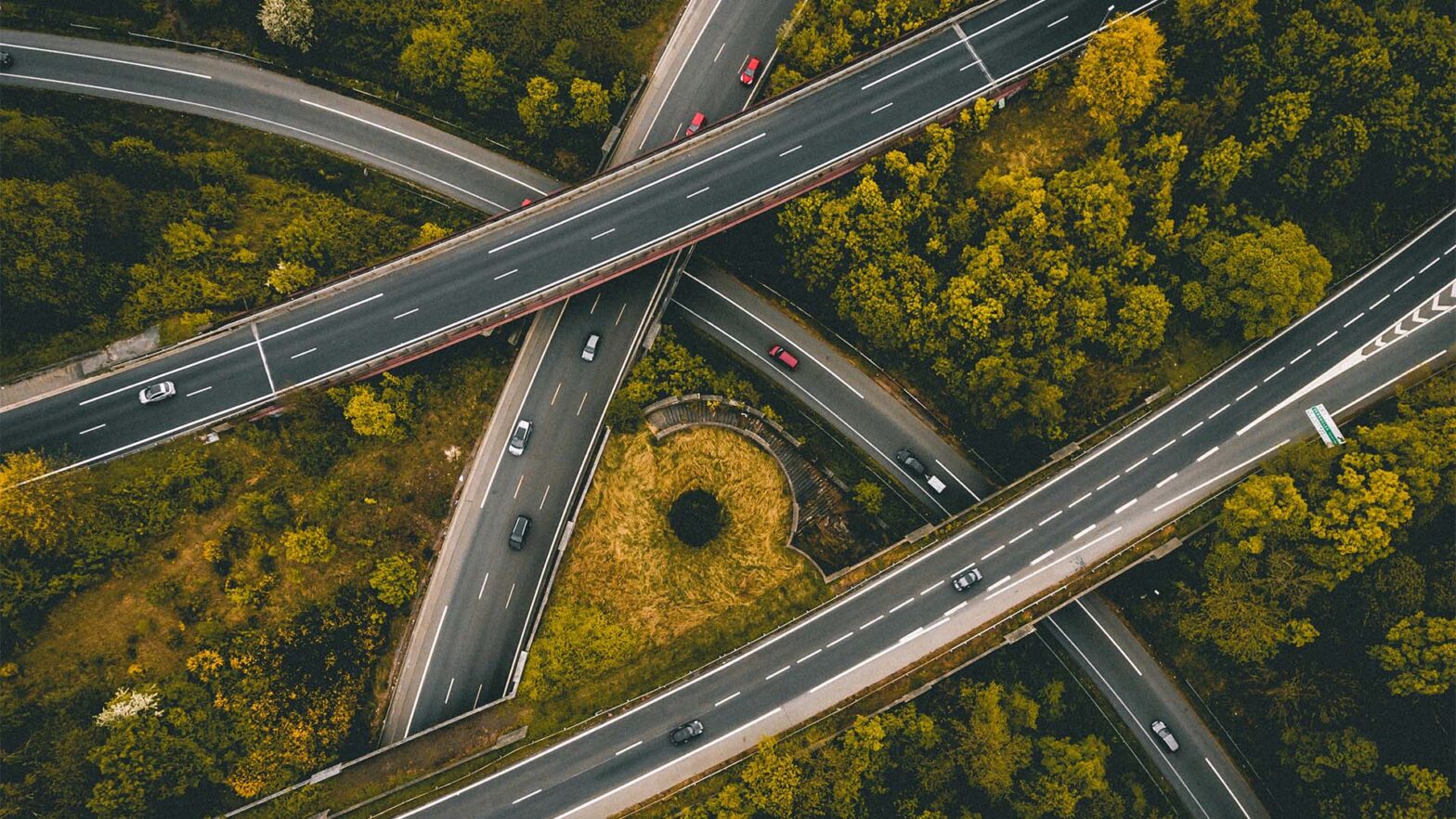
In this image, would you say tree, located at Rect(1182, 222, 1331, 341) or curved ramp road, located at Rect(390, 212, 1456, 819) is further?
curved ramp road, located at Rect(390, 212, 1456, 819)

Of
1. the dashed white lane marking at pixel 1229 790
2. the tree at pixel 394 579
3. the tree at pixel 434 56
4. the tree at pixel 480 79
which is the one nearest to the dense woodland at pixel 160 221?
the tree at pixel 480 79

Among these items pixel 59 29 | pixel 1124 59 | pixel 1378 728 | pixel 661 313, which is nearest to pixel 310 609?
pixel 661 313

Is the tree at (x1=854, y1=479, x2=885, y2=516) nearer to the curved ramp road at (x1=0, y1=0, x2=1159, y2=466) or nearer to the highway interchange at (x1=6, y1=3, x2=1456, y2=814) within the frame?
the highway interchange at (x1=6, y1=3, x2=1456, y2=814)

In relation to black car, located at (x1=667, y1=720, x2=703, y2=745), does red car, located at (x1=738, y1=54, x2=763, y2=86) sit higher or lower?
higher

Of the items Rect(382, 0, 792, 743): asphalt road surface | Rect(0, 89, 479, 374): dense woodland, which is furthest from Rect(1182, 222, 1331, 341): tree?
Rect(0, 89, 479, 374): dense woodland

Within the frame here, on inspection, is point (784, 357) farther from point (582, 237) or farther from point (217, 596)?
point (217, 596)

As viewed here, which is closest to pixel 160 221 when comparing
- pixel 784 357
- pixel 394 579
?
pixel 394 579

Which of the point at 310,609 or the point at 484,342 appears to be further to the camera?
the point at 484,342

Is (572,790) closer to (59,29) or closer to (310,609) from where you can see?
(310,609)
